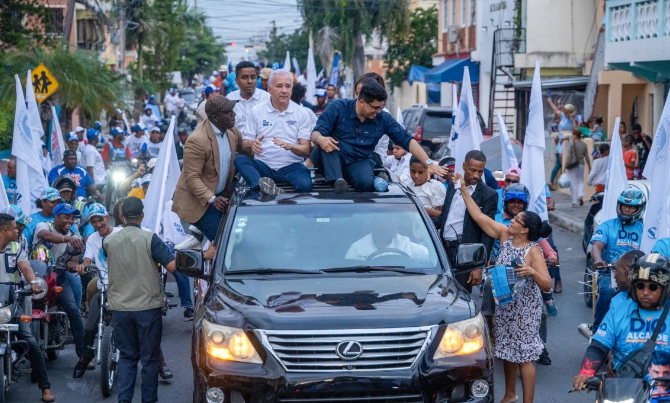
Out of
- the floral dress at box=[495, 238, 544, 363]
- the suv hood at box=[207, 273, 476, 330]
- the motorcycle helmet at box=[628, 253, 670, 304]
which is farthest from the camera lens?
the floral dress at box=[495, 238, 544, 363]

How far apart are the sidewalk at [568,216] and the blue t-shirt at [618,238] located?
10.8 metres

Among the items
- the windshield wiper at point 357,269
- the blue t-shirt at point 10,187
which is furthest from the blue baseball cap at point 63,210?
the windshield wiper at point 357,269

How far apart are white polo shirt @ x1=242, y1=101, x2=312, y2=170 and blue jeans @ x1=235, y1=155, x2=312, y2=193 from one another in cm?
11

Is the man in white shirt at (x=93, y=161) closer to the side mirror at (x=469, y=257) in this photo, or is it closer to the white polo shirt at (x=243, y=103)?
the white polo shirt at (x=243, y=103)

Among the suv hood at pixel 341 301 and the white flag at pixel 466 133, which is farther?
the white flag at pixel 466 133

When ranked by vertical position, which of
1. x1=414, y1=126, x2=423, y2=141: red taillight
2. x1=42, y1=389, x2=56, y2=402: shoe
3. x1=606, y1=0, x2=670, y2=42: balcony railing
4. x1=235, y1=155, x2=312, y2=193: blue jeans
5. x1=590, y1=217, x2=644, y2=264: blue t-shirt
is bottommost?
x1=42, y1=389, x2=56, y2=402: shoe

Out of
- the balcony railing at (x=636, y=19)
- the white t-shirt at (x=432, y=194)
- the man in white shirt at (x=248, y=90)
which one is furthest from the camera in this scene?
the balcony railing at (x=636, y=19)

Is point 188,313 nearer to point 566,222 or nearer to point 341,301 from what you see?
point 341,301

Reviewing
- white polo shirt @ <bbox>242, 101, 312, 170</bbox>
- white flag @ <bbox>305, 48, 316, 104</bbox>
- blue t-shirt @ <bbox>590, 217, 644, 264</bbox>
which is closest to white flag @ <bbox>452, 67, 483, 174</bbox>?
blue t-shirt @ <bbox>590, 217, 644, 264</bbox>

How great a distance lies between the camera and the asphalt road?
30.4 ft

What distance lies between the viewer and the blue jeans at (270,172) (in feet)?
28.6

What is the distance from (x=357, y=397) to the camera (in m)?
6.35

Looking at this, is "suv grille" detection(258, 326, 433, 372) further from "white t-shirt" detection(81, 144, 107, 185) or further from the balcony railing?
"white t-shirt" detection(81, 144, 107, 185)

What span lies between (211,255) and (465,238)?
245cm
